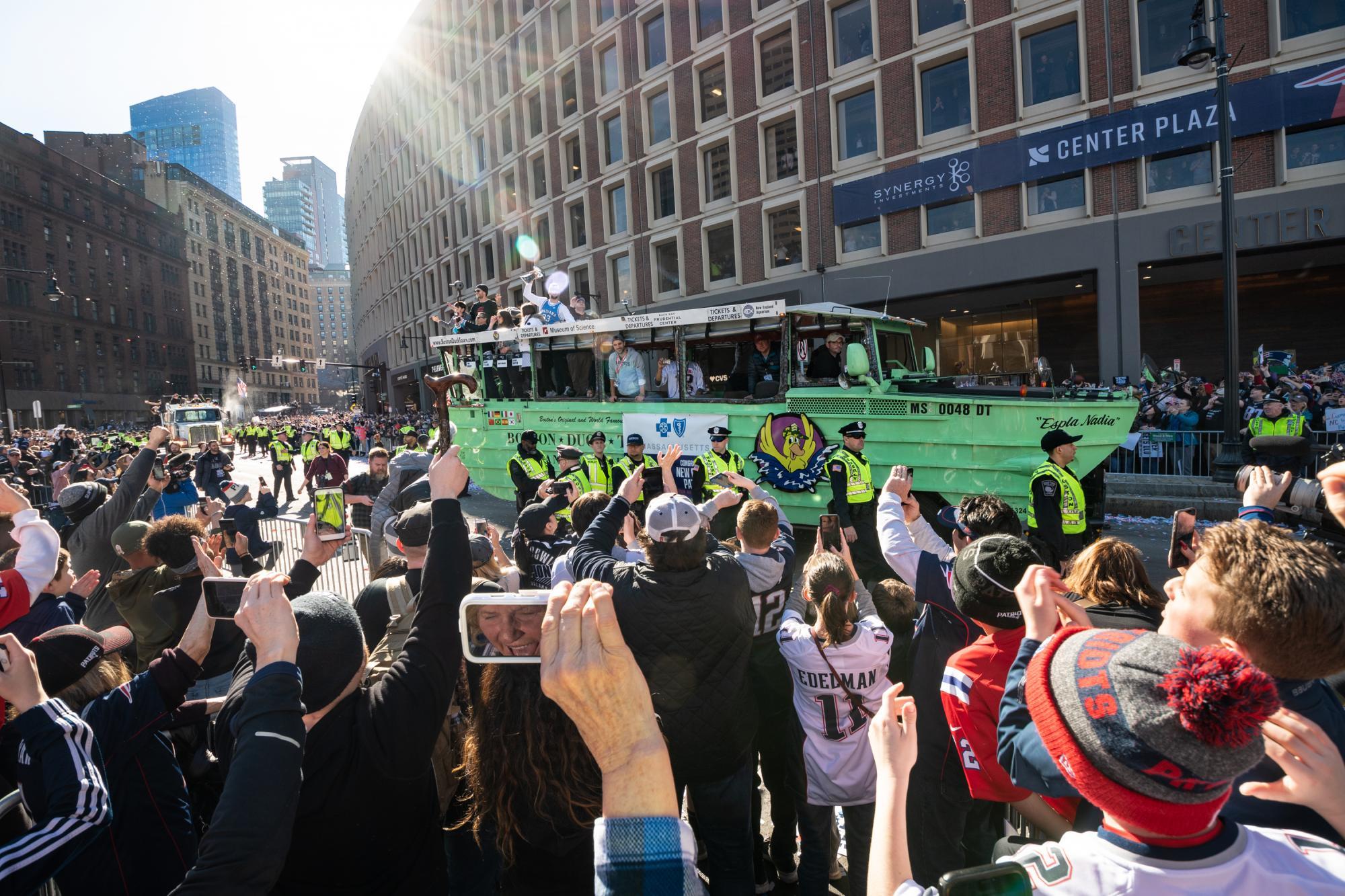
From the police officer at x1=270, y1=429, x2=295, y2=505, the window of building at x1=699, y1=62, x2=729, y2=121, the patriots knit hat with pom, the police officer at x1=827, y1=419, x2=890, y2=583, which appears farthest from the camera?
the window of building at x1=699, y1=62, x2=729, y2=121

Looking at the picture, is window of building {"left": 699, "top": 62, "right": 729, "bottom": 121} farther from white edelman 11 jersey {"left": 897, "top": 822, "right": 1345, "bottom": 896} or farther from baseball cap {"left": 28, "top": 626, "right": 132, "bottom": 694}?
white edelman 11 jersey {"left": 897, "top": 822, "right": 1345, "bottom": 896}

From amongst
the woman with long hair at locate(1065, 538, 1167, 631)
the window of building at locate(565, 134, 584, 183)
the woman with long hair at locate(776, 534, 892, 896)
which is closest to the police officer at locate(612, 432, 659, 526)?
the woman with long hair at locate(776, 534, 892, 896)

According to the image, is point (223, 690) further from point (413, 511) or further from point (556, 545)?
point (556, 545)

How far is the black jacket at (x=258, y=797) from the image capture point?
135cm

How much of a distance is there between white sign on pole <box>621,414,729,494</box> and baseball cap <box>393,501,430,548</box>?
5.58m

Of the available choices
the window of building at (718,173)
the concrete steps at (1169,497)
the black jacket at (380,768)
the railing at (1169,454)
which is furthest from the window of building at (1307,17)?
the black jacket at (380,768)

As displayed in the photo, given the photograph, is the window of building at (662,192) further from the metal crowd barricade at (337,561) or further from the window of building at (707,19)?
the metal crowd barricade at (337,561)

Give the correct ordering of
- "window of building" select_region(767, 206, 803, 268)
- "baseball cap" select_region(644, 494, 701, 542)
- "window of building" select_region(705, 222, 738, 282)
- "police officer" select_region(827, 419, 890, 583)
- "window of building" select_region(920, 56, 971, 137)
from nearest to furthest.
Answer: "baseball cap" select_region(644, 494, 701, 542)
"police officer" select_region(827, 419, 890, 583)
"window of building" select_region(920, 56, 971, 137)
"window of building" select_region(767, 206, 803, 268)
"window of building" select_region(705, 222, 738, 282)

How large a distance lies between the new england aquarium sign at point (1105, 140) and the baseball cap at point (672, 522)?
18968 mm

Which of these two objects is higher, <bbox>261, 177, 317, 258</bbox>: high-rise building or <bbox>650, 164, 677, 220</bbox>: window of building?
<bbox>261, 177, 317, 258</bbox>: high-rise building

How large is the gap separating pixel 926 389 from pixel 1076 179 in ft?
42.9

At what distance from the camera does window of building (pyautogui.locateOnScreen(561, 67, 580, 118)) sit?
29.4 metres

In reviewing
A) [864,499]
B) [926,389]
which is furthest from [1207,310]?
[864,499]

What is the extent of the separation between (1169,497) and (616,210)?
22.5 metres
